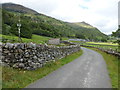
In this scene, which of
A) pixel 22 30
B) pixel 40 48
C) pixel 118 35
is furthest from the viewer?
pixel 22 30

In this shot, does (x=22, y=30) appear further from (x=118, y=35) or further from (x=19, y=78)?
(x=19, y=78)

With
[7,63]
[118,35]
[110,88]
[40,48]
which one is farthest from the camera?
[118,35]

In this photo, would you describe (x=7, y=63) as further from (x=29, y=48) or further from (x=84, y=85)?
(x=84, y=85)

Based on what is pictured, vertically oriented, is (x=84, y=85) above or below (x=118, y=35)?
below

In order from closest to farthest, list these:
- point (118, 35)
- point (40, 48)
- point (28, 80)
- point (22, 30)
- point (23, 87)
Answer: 1. point (23, 87)
2. point (28, 80)
3. point (40, 48)
4. point (118, 35)
5. point (22, 30)

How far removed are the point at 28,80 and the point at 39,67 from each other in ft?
10.9

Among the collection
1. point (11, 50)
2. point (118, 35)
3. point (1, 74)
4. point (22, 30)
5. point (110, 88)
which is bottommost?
point (110, 88)

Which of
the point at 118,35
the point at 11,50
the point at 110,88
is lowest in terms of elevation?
the point at 110,88

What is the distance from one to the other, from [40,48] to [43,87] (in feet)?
17.9

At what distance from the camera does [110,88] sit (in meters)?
7.96

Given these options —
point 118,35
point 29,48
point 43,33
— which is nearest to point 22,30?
point 43,33

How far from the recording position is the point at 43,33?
396 ft

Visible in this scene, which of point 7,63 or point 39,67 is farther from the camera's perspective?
point 39,67

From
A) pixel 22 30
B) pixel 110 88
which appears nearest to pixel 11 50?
pixel 110 88
